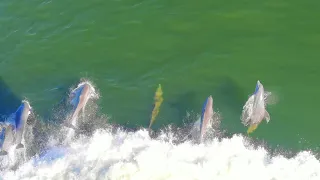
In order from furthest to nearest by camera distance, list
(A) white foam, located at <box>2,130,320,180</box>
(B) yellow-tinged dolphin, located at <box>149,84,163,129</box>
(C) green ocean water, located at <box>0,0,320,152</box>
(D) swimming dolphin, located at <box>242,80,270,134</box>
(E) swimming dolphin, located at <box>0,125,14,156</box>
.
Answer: (E) swimming dolphin, located at <box>0,125,14,156</box> → (B) yellow-tinged dolphin, located at <box>149,84,163,129</box> → (C) green ocean water, located at <box>0,0,320,152</box> → (D) swimming dolphin, located at <box>242,80,270,134</box> → (A) white foam, located at <box>2,130,320,180</box>

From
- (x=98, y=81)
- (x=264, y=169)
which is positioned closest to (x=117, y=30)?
(x=98, y=81)

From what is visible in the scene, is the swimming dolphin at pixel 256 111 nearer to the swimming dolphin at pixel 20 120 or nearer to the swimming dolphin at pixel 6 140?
the swimming dolphin at pixel 20 120

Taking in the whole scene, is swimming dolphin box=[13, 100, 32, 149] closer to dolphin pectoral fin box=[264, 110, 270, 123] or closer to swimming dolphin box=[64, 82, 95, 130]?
swimming dolphin box=[64, 82, 95, 130]

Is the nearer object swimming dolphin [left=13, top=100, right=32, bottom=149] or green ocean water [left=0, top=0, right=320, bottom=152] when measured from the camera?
green ocean water [left=0, top=0, right=320, bottom=152]

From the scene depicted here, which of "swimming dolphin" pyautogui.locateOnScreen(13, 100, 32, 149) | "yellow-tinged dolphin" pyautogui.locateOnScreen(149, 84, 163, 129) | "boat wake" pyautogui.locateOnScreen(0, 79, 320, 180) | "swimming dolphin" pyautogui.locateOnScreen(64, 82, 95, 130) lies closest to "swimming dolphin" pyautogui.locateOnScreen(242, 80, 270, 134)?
"boat wake" pyautogui.locateOnScreen(0, 79, 320, 180)

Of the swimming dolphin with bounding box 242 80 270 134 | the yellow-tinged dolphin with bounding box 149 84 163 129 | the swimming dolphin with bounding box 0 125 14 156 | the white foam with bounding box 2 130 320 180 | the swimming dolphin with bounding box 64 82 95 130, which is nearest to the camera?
the white foam with bounding box 2 130 320 180

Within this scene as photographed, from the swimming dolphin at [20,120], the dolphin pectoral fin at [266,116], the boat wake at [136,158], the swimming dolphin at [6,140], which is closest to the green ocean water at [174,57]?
the dolphin pectoral fin at [266,116]

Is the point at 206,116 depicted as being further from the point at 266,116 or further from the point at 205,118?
the point at 266,116
